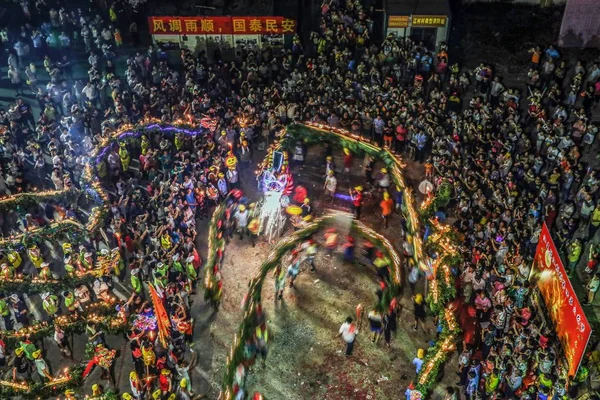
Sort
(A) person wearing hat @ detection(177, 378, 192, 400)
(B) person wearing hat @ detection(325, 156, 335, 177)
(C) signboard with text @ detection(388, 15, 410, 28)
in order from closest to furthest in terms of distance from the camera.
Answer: (A) person wearing hat @ detection(177, 378, 192, 400) → (B) person wearing hat @ detection(325, 156, 335, 177) → (C) signboard with text @ detection(388, 15, 410, 28)

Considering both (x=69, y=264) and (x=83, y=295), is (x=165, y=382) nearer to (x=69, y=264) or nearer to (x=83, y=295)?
(x=83, y=295)

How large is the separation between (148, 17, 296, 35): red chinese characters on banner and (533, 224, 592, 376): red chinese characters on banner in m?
16.6

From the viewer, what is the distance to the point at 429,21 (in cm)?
3122

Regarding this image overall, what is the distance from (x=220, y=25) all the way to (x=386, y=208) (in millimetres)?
12802

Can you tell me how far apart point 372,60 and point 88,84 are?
1251cm

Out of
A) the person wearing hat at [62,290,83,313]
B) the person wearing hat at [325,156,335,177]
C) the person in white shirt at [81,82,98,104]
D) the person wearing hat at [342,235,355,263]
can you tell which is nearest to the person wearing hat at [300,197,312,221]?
the person wearing hat at [325,156,335,177]

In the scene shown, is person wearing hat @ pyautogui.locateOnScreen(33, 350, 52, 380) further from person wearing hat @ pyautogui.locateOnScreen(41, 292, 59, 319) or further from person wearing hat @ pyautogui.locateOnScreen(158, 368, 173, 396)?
person wearing hat @ pyautogui.locateOnScreen(158, 368, 173, 396)

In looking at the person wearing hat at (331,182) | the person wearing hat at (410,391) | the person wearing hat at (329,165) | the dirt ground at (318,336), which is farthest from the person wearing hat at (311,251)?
the person wearing hat at (410,391)

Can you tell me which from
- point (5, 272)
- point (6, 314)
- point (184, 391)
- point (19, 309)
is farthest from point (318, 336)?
point (5, 272)

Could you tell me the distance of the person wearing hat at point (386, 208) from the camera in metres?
25.7

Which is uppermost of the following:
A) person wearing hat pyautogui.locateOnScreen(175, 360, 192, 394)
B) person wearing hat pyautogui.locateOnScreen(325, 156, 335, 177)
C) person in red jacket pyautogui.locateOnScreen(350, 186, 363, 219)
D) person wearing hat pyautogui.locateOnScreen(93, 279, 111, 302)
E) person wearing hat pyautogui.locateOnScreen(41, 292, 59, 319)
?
person wearing hat pyautogui.locateOnScreen(325, 156, 335, 177)

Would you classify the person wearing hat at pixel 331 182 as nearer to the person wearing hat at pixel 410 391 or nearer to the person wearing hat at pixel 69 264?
the person wearing hat at pixel 410 391

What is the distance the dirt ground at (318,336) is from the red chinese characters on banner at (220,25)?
37.6 feet

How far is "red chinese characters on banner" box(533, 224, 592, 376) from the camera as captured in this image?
18.2m
